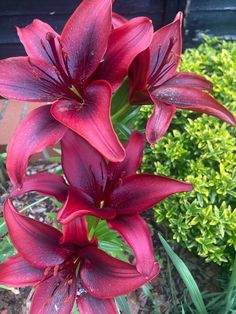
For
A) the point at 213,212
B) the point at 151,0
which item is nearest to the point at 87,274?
the point at 213,212

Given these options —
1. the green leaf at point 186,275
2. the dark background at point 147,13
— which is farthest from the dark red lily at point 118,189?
the dark background at point 147,13

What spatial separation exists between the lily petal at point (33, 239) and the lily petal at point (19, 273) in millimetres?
26

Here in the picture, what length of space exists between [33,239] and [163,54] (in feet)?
1.43

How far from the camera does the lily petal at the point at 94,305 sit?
76cm

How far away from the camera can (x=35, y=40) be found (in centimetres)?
79

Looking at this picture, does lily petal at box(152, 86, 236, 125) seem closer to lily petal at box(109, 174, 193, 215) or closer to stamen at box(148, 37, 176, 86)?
stamen at box(148, 37, 176, 86)

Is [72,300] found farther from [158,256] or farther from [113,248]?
[158,256]

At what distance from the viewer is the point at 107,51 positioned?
0.73m

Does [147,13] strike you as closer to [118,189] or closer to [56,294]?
[118,189]

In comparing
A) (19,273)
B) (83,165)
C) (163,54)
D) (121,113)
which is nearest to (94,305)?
(19,273)

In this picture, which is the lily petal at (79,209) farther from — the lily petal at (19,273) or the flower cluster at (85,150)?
the lily petal at (19,273)

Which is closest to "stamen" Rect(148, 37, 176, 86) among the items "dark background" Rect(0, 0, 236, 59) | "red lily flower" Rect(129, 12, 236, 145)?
"red lily flower" Rect(129, 12, 236, 145)

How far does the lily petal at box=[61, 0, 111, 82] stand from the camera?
71 centimetres

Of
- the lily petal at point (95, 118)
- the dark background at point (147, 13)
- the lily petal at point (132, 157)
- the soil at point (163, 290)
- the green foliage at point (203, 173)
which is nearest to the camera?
the lily petal at point (95, 118)
